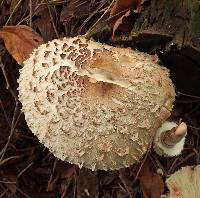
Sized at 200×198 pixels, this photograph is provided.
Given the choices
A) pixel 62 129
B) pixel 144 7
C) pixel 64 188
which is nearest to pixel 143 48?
pixel 144 7

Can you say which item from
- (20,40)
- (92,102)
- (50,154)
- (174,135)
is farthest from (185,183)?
(20,40)

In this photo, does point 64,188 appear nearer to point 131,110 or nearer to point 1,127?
point 1,127

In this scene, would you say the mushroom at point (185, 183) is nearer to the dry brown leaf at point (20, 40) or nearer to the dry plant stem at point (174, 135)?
the dry plant stem at point (174, 135)

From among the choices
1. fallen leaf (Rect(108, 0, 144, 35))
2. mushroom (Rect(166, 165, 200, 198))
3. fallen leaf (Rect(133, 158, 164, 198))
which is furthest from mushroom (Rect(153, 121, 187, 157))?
fallen leaf (Rect(108, 0, 144, 35))

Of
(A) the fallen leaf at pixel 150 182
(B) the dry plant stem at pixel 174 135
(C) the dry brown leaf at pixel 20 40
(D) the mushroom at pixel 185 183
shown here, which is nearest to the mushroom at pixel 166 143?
(B) the dry plant stem at pixel 174 135

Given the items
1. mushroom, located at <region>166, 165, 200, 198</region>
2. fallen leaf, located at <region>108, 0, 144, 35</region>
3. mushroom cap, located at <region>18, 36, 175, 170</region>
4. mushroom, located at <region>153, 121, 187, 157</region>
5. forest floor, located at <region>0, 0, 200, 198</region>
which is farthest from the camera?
forest floor, located at <region>0, 0, 200, 198</region>

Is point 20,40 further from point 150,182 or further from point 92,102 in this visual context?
point 150,182

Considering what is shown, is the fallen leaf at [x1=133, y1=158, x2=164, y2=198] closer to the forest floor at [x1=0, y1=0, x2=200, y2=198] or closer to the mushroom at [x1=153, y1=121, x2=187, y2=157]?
the forest floor at [x1=0, y1=0, x2=200, y2=198]
